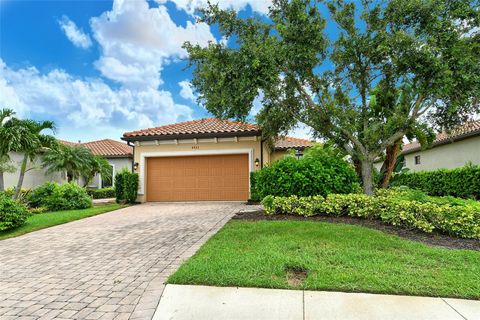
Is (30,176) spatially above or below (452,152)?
below

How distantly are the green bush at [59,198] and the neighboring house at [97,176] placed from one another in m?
2.68

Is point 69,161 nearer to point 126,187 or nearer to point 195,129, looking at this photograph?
point 126,187

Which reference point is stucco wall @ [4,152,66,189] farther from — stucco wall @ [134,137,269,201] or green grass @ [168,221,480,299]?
green grass @ [168,221,480,299]

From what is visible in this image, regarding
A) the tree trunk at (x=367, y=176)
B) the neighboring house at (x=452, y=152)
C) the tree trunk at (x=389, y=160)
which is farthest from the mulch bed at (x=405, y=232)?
the neighboring house at (x=452, y=152)

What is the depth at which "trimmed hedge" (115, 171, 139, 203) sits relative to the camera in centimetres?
1437

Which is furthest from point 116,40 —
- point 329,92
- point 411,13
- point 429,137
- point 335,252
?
point 429,137

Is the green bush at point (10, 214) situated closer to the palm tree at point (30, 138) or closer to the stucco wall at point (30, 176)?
the palm tree at point (30, 138)

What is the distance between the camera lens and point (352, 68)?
388 inches

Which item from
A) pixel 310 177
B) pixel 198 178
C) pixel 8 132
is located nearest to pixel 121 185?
pixel 198 178

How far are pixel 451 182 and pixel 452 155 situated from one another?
3507 mm

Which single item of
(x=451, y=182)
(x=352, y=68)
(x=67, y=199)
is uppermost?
(x=352, y=68)

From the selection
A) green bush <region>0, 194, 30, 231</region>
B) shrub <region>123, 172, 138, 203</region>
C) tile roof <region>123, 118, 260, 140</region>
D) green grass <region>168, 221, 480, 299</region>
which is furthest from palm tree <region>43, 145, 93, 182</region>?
green grass <region>168, 221, 480, 299</region>

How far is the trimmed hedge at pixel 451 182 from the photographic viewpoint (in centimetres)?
1241

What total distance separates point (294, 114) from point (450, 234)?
5509 mm
